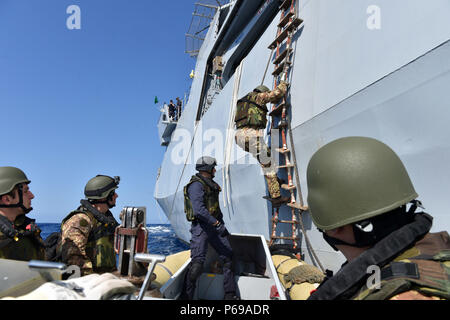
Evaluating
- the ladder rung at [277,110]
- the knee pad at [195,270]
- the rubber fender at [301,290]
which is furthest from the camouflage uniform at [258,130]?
the knee pad at [195,270]

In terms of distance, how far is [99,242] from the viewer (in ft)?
9.78

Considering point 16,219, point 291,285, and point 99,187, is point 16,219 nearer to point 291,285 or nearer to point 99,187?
point 99,187

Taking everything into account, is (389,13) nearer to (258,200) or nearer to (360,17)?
(360,17)

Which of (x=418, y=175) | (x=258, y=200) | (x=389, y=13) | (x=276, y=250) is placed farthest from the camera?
(x=258, y=200)

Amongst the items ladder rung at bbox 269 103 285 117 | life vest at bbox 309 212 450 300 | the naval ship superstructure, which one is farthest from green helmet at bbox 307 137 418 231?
ladder rung at bbox 269 103 285 117

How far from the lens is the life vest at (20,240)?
7.48 feet

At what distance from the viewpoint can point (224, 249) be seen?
370 cm

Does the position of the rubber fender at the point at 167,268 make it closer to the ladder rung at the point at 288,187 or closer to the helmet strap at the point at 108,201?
the helmet strap at the point at 108,201

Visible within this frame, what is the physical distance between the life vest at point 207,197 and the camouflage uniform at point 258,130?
114cm

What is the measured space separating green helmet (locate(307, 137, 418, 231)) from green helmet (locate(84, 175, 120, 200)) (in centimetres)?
272

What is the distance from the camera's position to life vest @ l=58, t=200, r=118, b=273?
2.93 m

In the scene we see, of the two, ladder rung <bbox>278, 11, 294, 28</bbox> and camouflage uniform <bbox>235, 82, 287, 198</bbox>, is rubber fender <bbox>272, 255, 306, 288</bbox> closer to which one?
camouflage uniform <bbox>235, 82, 287, 198</bbox>
